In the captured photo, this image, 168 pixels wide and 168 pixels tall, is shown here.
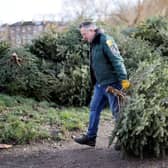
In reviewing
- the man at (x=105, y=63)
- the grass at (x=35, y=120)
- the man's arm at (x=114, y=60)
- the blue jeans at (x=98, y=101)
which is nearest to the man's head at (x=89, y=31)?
the man at (x=105, y=63)

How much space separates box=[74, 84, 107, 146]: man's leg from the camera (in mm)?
6973

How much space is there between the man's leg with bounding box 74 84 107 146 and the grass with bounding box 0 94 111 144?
94 cm

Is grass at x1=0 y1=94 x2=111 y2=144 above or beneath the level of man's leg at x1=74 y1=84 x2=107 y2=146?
beneath

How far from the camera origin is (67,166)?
6.27 m

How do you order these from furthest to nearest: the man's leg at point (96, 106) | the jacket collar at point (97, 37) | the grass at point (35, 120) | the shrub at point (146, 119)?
the grass at point (35, 120)
the man's leg at point (96, 106)
the jacket collar at point (97, 37)
the shrub at point (146, 119)

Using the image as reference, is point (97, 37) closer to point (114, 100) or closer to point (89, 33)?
point (89, 33)

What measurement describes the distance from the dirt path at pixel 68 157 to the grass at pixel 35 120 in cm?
32

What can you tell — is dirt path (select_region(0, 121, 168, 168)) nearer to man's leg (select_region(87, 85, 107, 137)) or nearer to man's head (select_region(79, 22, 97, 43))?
man's leg (select_region(87, 85, 107, 137))

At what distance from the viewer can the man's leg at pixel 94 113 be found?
22.9ft

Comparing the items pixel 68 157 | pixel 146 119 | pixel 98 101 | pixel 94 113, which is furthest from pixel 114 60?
pixel 68 157

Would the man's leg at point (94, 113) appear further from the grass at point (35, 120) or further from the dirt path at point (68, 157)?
the grass at point (35, 120)

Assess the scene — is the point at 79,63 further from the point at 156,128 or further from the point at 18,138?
the point at 156,128

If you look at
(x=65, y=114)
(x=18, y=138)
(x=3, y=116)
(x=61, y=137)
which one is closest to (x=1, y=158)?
(x=18, y=138)

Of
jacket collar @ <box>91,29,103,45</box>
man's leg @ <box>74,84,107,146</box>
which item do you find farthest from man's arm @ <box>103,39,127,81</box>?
man's leg @ <box>74,84,107,146</box>
